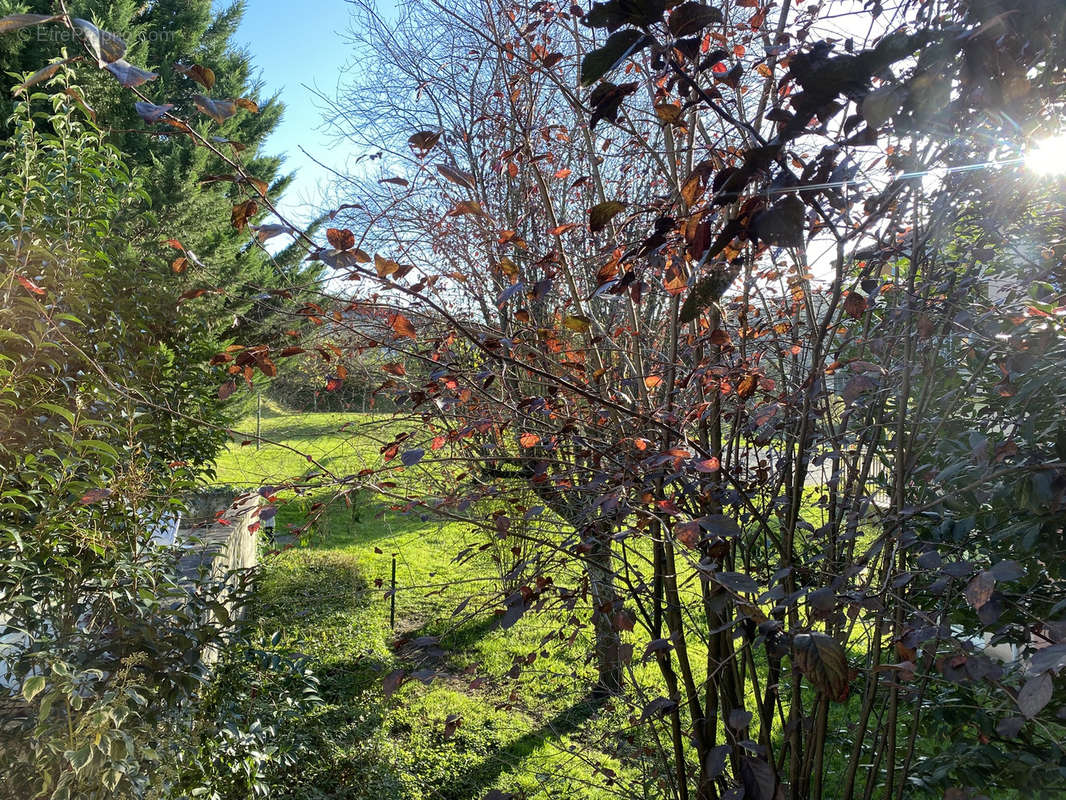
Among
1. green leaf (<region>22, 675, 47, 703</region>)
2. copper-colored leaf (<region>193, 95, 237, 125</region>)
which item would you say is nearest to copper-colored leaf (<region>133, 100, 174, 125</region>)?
copper-colored leaf (<region>193, 95, 237, 125</region>)

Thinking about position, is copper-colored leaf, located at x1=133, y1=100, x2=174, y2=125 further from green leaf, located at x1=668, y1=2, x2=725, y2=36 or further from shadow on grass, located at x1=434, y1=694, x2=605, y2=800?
shadow on grass, located at x1=434, y1=694, x2=605, y2=800

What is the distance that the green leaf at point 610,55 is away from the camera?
35.3 inches

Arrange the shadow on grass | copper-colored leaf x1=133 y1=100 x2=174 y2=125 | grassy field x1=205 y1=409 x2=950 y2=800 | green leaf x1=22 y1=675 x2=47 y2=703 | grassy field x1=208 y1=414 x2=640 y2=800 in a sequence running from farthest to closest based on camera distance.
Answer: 1. the shadow on grass
2. grassy field x1=208 y1=414 x2=640 y2=800
3. grassy field x1=205 y1=409 x2=950 y2=800
4. green leaf x1=22 y1=675 x2=47 y2=703
5. copper-colored leaf x1=133 y1=100 x2=174 y2=125

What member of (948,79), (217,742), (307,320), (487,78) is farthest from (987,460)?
(487,78)

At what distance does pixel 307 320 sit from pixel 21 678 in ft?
5.17

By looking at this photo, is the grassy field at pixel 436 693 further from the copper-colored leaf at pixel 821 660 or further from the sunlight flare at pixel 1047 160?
the sunlight flare at pixel 1047 160

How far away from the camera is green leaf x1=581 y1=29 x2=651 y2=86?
90 cm

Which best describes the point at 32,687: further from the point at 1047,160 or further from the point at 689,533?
the point at 1047,160

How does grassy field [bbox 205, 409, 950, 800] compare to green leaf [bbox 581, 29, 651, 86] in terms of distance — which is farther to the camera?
grassy field [bbox 205, 409, 950, 800]

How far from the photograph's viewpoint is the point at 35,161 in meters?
2.74

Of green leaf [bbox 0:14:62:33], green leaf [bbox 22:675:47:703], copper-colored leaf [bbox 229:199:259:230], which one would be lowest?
green leaf [bbox 22:675:47:703]

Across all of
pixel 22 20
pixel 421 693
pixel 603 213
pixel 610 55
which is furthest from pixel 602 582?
pixel 421 693

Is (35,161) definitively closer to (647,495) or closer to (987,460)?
(647,495)

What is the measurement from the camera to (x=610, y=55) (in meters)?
0.90
